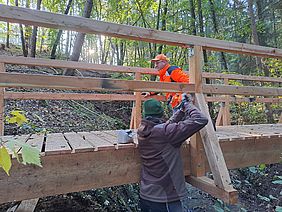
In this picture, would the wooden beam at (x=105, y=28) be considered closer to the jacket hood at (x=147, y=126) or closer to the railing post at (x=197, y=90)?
the railing post at (x=197, y=90)

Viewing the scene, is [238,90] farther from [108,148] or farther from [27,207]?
[27,207]

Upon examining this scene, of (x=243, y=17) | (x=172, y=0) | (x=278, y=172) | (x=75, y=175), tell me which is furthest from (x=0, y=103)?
(x=243, y=17)

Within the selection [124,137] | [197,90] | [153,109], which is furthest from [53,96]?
[197,90]

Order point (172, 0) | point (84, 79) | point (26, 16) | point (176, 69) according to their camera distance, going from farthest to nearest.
→ point (172, 0) → point (176, 69) → point (84, 79) → point (26, 16)

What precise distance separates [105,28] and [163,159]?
4.82 feet

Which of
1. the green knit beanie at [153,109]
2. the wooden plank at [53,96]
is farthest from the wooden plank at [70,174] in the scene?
the wooden plank at [53,96]

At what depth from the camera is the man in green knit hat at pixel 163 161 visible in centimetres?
238

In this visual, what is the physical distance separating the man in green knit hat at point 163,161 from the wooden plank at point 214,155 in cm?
16

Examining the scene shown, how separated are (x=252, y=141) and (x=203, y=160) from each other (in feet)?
3.48

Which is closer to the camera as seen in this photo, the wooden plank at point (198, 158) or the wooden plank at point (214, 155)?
the wooden plank at point (214, 155)

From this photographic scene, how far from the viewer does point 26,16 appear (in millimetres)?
1886

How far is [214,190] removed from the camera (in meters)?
2.25

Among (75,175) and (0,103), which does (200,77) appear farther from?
(0,103)

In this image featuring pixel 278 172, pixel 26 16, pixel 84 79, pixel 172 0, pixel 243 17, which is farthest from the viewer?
pixel 243 17
